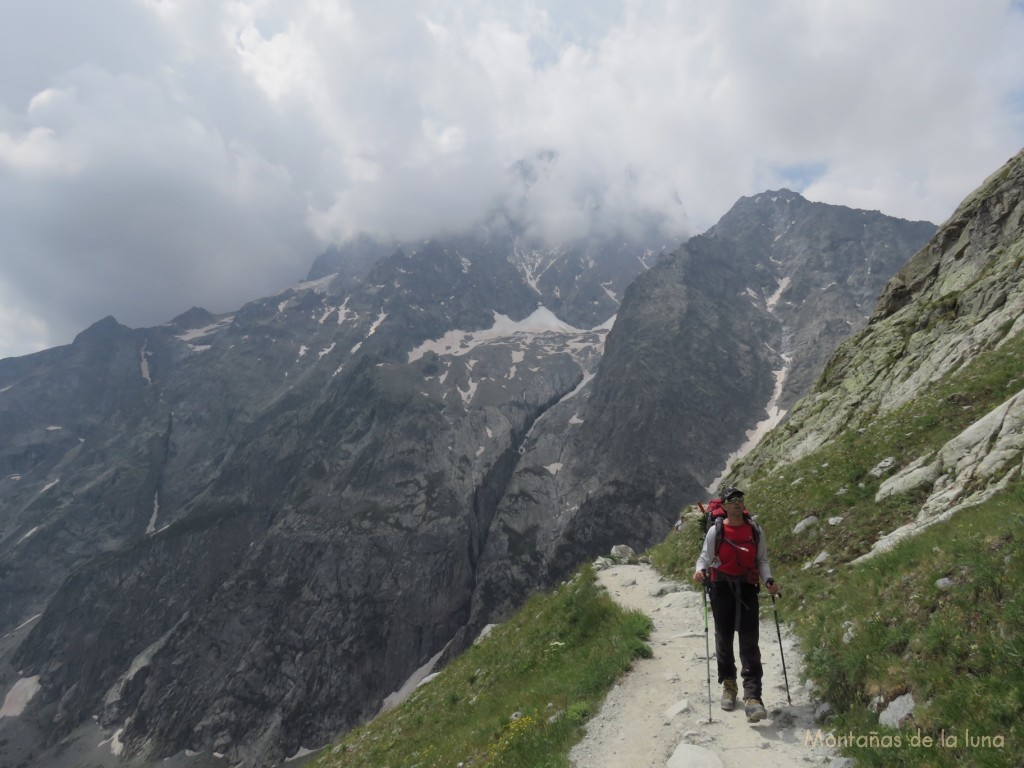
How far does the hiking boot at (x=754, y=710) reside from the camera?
8.13m

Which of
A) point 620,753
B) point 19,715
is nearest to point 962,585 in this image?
point 620,753

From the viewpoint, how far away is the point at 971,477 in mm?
12617

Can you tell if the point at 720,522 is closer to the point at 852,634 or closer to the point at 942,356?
the point at 852,634

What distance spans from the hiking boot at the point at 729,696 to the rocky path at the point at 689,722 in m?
0.11

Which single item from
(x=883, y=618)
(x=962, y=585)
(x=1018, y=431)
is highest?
(x=1018, y=431)

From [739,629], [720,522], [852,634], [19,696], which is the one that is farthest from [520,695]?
[19,696]

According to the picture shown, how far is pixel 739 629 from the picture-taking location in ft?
29.5

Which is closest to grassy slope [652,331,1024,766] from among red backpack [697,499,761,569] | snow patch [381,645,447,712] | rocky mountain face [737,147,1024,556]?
rocky mountain face [737,147,1024,556]

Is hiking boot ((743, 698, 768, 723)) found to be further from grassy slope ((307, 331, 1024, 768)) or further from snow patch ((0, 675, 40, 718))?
snow patch ((0, 675, 40, 718))

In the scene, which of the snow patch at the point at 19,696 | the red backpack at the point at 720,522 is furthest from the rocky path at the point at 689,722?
the snow patch at the point at 19,696

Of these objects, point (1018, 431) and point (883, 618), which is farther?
point (1018, 431)

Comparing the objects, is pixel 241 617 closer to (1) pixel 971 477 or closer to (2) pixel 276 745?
(2) pixel 276 745

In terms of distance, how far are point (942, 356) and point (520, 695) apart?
2747 centimetres

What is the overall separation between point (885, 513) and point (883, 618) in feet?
26.1
